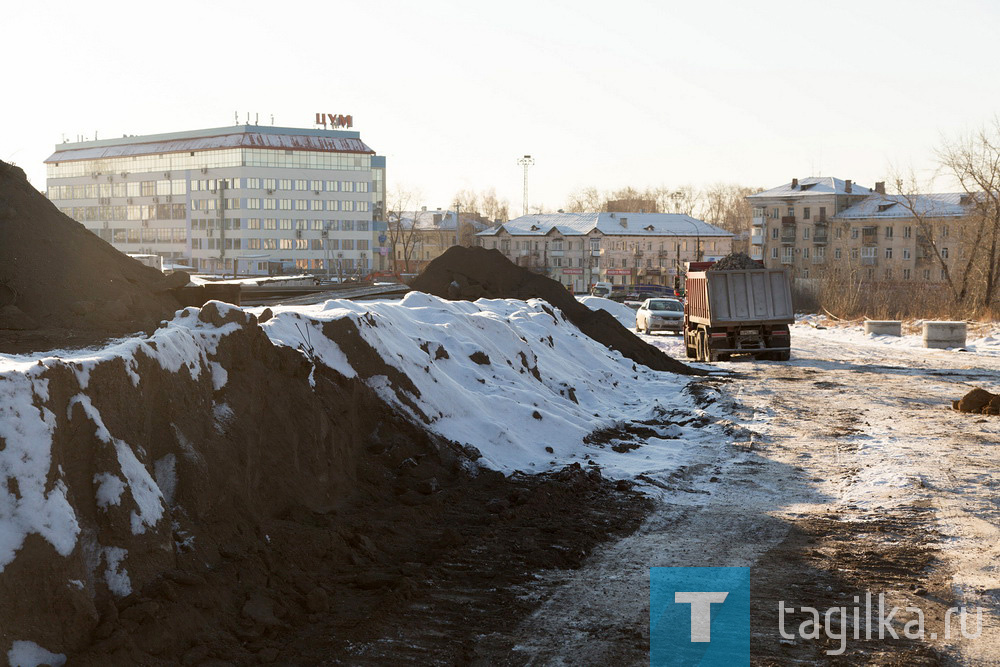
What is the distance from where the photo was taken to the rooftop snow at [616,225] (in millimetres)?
108938

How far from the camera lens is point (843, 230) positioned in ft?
320

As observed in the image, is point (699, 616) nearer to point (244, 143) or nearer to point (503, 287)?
point (503, 287)

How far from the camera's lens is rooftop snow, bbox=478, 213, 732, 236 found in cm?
10894

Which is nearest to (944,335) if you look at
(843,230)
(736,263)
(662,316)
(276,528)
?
(736,263)

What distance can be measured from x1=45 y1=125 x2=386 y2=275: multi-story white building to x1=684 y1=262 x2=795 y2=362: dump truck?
270 ft

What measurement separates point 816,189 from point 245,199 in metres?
65.3

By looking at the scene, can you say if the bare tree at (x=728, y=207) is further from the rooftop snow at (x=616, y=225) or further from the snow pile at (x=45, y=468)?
the snow pile at (x=45, y=468)

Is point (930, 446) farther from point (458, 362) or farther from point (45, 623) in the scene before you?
point (45, 623)

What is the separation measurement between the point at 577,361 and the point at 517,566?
1266cm

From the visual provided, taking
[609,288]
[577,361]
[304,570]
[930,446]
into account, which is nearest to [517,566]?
[304,570]

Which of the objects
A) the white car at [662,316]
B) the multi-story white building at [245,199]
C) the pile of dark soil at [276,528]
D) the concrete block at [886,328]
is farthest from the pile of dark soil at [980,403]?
the multi-story white building at [245,199]

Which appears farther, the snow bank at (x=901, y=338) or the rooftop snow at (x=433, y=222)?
the rooftop snow at (x=433, y=222)

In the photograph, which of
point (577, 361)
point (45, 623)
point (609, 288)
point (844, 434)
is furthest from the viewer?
point (609, 288)

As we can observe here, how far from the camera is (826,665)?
583 centimetres
